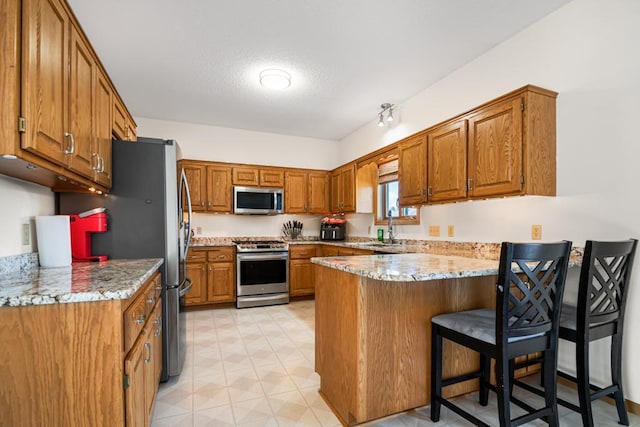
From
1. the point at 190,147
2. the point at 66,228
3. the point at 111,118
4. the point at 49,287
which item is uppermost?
the point at 190,147

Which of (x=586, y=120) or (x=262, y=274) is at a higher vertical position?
(x=586, y=120)

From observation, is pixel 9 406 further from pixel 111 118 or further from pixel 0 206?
pixel 111 118

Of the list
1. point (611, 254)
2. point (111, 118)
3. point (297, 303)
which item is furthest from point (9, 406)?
point (297, 303)

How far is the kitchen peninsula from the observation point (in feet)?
5.57

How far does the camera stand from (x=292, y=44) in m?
2.64

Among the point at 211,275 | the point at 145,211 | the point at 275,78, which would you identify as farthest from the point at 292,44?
the point at 211,275

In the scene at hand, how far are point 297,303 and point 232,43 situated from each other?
11.3ft

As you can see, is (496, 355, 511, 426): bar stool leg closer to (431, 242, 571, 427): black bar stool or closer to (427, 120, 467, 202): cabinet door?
(431, 242, 571, 427): black bar stool

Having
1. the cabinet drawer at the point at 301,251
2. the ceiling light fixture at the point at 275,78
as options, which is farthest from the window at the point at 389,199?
the ceiling light fixture at the point at 275,78

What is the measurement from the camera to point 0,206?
5.09 ft

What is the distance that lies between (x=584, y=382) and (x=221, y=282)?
381 centimetres

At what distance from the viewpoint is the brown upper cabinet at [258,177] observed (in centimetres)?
477

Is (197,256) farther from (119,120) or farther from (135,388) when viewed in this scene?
(135,388)

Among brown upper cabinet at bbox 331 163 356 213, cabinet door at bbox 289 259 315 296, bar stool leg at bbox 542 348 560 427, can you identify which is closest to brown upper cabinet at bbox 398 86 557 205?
bar stool leg at bbox 542 348 560 427
